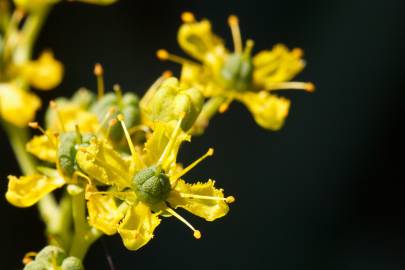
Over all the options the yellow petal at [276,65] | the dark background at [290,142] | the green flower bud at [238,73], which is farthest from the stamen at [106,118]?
the dark background at [290,142]

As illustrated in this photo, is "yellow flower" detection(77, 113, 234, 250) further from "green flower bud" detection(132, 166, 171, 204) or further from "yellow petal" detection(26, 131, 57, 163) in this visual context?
"yellow petal" detection(26, 131, 57, 163)

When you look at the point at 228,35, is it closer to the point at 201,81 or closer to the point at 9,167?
the point at 9,167

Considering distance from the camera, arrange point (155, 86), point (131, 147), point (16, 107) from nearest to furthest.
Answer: point (131, 147)
point (155, 86)
point (16, 107)

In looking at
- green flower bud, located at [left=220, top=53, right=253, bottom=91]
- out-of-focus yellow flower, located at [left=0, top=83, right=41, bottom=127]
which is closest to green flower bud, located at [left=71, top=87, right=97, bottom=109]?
out-of-focus yellow flower, located at [left=0, top=83, right=41, bottom=127]

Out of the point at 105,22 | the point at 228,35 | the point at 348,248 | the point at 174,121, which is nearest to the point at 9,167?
the point at 105,22

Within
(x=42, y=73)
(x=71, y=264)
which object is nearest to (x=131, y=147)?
(x=71, y=264)

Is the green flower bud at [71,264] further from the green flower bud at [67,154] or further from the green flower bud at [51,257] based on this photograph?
the green flower bud at [67,154]

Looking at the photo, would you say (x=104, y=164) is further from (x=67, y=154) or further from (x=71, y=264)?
(x=71, y=264)
